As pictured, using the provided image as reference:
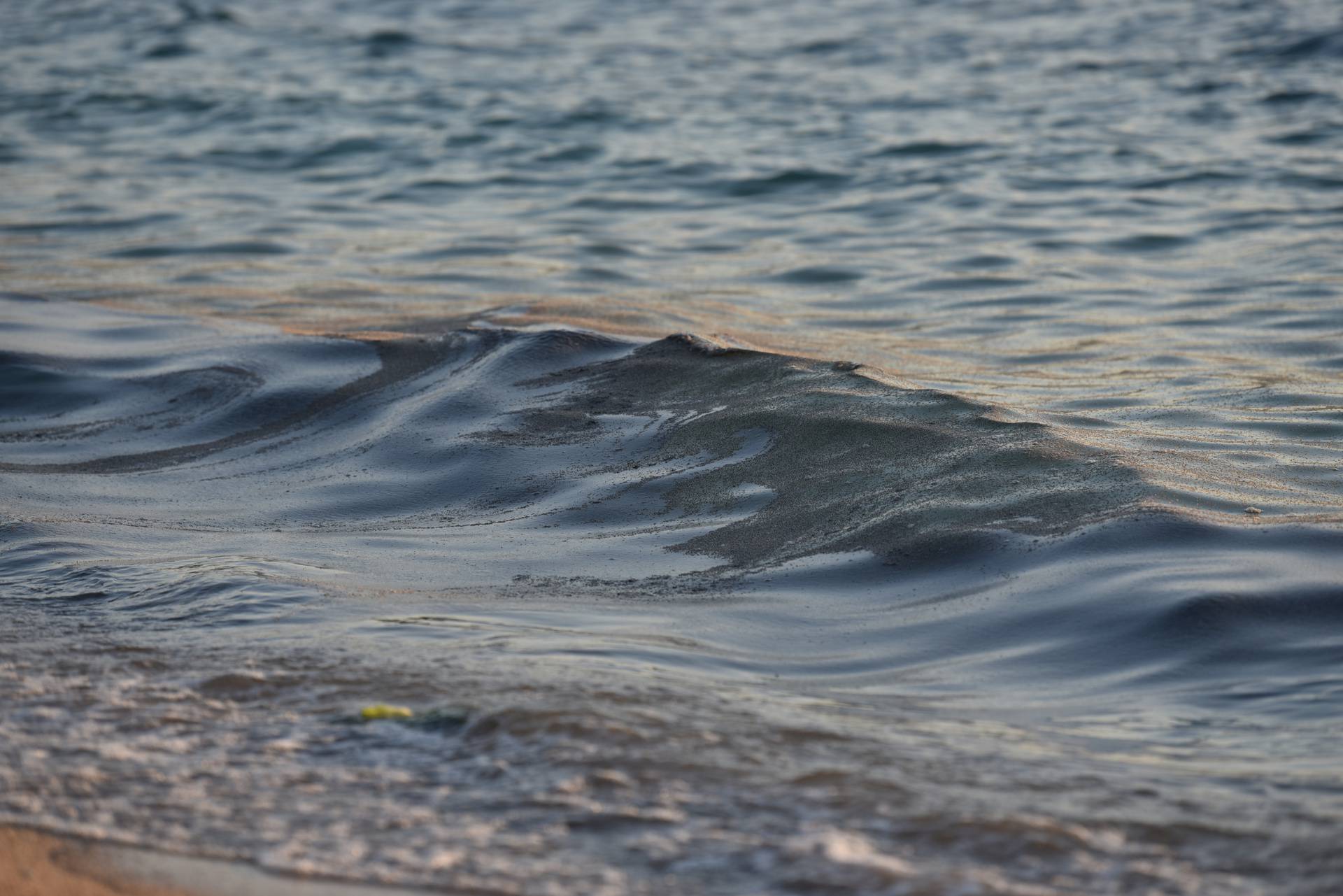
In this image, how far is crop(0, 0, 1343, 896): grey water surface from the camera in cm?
216

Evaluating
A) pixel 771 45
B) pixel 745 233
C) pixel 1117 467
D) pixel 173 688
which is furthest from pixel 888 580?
pixel 771 45

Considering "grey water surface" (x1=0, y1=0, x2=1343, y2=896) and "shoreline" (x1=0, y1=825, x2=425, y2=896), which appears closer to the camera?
"shoreline" (x1=0, y1=825, x2=425, y2=896)

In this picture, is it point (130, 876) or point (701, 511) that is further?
point (701, 511)

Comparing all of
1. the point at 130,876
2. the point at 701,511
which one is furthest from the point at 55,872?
the point at 701,511

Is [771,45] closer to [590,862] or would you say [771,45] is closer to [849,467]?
[849,467]

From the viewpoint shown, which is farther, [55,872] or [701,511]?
[701,511]

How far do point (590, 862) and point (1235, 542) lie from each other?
1.75m

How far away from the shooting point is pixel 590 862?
2010 mm

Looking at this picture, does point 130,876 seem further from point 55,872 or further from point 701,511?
point 701,511

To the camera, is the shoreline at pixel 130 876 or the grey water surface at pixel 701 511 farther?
the grey water surface at pixel 701 511

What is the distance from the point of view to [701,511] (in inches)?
144

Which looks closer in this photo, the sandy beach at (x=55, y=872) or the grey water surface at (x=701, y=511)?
the sandy beach at (x=55, y=872)

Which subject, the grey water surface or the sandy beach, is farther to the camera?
the grey water surface

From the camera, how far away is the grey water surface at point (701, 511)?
84.9 inches
